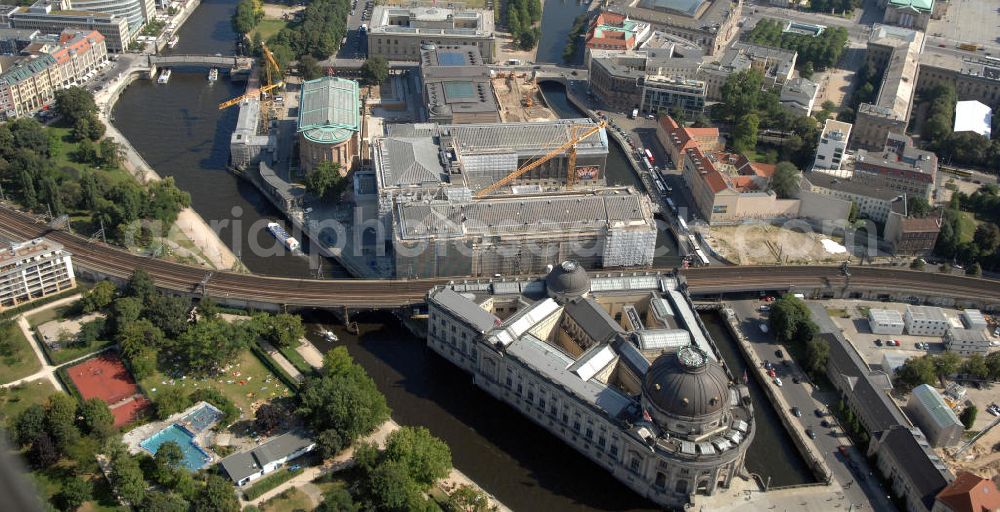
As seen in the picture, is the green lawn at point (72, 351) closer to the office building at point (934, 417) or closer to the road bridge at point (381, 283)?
the road bridge at point (381, 283)

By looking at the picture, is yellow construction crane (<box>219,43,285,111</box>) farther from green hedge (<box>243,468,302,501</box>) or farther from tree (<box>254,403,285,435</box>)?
green hedge (<box>243,468,302,501</box>)

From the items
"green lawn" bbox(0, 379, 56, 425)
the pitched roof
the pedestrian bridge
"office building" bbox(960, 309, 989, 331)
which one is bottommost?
"green lawn" bbox(0, 379, 56, 425)

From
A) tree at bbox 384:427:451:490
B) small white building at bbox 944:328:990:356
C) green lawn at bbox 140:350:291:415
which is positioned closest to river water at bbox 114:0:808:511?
tree at bbox 384:427:451:490

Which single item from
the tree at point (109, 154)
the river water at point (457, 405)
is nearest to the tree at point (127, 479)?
the river water at point (457, 405)

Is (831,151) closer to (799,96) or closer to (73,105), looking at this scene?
(799,96)

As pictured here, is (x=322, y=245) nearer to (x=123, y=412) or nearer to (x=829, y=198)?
(x=123, y=412)

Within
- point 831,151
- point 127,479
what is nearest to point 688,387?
point 127,479
